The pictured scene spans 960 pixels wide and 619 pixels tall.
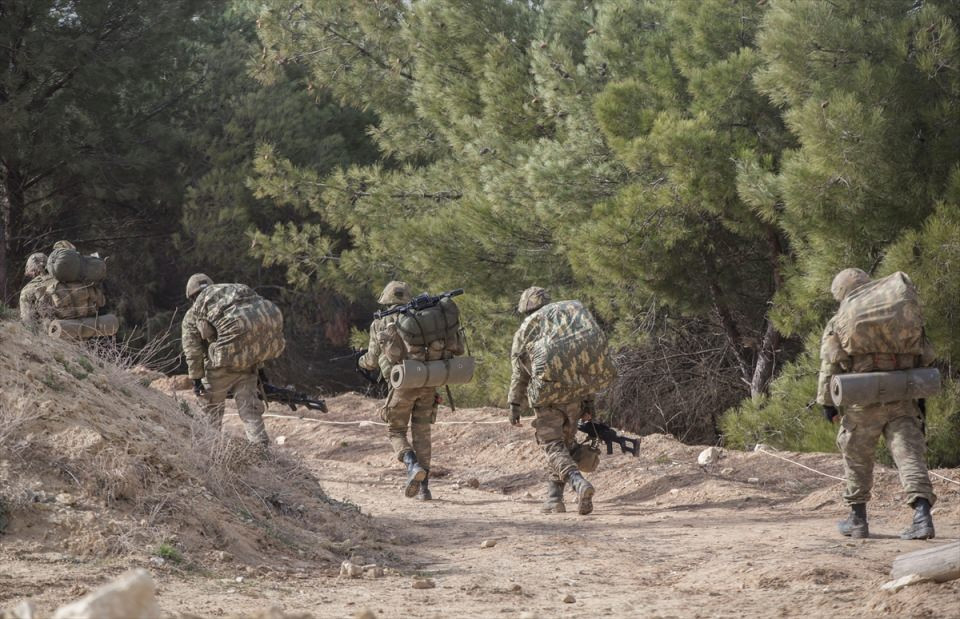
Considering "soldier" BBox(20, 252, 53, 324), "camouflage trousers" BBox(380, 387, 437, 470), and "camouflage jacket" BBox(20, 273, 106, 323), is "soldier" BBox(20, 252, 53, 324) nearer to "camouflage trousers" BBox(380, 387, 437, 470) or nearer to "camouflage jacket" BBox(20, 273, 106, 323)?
"camouflage jacket" BBox(20, 273, 106, 323)

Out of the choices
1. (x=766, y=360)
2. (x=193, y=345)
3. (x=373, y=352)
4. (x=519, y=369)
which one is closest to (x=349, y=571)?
(x=519, y=369)

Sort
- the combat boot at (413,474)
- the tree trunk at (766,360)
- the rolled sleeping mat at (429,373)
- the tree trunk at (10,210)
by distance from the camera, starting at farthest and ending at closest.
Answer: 1. the tree trunk at (10,210)
2. the tree trunk at (766,360)
3. the combat boot at (413,474)
4. the rolled sleeping mat at (429,373)

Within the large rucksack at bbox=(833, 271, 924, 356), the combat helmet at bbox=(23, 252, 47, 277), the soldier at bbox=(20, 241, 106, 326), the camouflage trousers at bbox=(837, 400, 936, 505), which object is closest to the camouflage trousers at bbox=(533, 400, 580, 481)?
the camouflage trousers at bbox=(837, 400, 936, 505)

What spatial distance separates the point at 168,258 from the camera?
20.4m

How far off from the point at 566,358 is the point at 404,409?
1.86m

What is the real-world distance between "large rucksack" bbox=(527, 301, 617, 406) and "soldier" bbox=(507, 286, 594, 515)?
0.06 meters

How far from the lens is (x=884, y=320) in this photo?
7.28 metres

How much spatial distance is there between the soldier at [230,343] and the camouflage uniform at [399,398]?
96 centimetres

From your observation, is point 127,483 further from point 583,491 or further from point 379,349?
point 379,349

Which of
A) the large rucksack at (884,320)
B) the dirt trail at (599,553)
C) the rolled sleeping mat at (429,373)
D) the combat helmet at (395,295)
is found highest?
the combat helmet at (395,295)

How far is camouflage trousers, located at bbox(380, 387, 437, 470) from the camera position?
10.2 m

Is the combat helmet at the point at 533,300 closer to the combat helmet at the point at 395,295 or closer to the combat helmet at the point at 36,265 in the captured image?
the combat helmet at the point at 395,295

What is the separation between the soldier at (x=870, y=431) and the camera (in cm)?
736

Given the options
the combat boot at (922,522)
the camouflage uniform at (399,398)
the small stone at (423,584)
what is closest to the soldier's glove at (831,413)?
the combat boot at (922,522)
